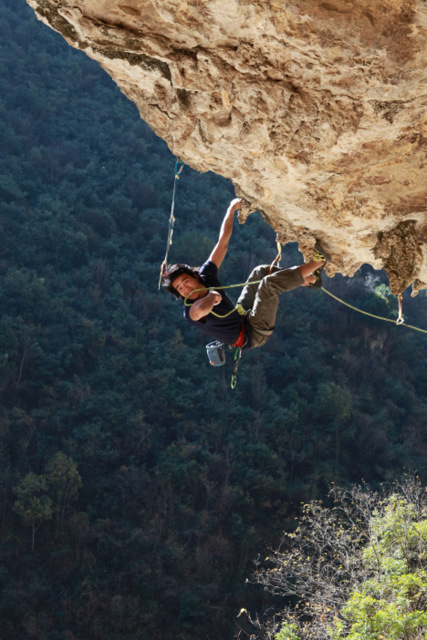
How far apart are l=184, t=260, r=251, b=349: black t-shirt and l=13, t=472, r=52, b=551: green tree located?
1114 cm

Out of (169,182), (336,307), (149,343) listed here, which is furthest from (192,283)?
(169,182)

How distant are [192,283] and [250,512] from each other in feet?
42.0

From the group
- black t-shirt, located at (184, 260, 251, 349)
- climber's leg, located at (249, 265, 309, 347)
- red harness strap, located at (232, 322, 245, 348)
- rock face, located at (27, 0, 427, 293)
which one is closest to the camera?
rock face, located at (27, 0, 427, 293)

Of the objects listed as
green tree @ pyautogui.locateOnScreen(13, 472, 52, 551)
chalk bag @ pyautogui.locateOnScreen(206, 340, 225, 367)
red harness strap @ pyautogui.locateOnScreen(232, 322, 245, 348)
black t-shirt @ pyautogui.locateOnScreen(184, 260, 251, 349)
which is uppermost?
black t-shirt @ pyautogui.locateOnScreen(184, 260, 251, 349)

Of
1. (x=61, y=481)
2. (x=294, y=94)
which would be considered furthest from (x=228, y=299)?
(x=61, y=481)

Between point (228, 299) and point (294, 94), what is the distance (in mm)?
1684

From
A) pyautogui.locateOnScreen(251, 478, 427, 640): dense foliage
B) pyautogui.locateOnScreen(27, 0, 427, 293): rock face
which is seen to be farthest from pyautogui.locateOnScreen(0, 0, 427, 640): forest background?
pyautogui.locateOnScreen(27, 0, 427, 293): rock face

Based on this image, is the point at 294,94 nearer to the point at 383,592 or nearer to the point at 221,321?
the point at 221,321

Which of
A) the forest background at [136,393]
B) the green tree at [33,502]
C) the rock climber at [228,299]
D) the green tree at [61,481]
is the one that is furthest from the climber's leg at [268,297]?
the green tree at [61,481]

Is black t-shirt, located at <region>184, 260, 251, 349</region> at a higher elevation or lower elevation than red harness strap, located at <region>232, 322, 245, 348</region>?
higher

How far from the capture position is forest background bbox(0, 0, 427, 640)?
14.0 metres

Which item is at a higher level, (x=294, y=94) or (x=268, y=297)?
(x=294, y=94)

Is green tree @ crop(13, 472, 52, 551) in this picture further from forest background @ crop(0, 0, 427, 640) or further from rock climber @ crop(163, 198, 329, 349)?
rock climber @ crop(163, 198, 329, 349)

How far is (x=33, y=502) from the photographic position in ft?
46.0
